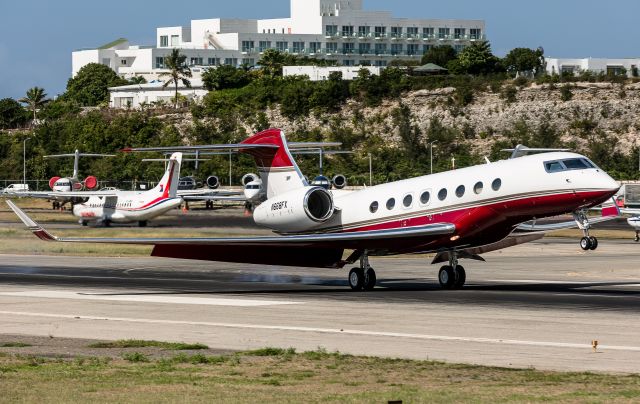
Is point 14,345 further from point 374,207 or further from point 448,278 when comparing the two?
point 448,278

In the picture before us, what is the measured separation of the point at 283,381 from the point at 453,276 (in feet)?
58.2

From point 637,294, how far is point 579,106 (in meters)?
117

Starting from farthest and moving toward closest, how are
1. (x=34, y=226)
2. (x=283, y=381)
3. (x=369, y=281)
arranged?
(x=369, y=281)
(x=34, y=226)
(x=283, y=381)

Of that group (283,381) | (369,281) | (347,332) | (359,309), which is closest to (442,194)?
(369,281)

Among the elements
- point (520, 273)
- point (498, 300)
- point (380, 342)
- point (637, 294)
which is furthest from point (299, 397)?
point (520, 273)

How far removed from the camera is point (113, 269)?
4594 centimetres

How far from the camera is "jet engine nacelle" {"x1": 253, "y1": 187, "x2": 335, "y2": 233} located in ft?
117

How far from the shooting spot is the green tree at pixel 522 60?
623 feet

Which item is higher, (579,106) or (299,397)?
(579,106)

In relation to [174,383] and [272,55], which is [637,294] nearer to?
[174,383]

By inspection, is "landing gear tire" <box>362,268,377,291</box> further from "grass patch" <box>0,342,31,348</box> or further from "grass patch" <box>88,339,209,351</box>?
"grass patch" <box>0,342,31,348</box>

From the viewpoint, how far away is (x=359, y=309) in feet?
96.2

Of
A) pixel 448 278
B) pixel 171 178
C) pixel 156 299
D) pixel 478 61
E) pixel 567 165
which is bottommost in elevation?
pixel 156 299

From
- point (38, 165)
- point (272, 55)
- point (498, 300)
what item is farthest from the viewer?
point (272, 55)
